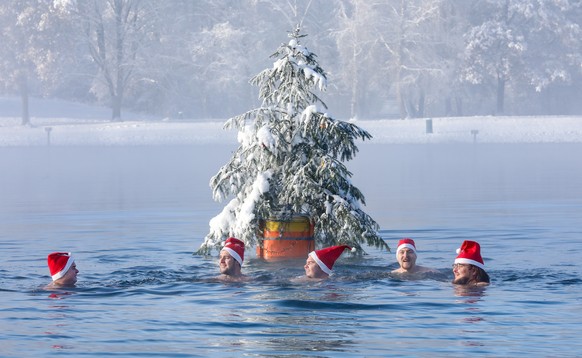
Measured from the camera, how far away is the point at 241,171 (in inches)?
719

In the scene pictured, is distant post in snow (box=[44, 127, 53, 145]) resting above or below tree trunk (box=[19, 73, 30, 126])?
below

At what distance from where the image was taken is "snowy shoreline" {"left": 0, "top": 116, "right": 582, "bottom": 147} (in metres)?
70.4

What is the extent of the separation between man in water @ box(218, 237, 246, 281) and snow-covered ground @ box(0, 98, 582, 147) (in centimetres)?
5296

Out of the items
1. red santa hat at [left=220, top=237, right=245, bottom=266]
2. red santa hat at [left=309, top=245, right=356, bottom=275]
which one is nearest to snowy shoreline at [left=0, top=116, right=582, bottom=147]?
red santa hat at [left=220, top=237, right=245, bottom=266]

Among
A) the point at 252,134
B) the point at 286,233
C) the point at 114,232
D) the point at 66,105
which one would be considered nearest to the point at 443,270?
the point at 286,233

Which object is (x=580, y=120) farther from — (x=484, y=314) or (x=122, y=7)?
(x=484, y=314)

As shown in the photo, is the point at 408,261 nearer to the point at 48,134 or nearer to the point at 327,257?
the point at 327,257

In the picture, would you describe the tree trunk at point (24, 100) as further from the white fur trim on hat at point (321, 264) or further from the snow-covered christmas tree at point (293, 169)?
the white fur trim on hat at point (321, 264)

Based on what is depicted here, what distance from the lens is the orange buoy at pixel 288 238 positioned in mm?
17188

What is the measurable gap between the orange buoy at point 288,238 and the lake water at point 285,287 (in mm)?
294

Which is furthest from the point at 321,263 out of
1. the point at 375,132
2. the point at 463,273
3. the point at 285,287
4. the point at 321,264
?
the point at 375,132

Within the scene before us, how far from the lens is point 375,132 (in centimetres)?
7188

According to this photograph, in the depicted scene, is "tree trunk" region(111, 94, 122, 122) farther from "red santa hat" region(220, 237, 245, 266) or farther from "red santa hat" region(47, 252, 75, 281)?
"red santa hat" region(47, 252, 75, 281)

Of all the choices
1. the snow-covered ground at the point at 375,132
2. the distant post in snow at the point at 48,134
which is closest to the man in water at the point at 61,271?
the snow-covered ground at the point at 375,132
